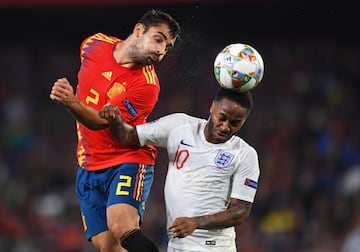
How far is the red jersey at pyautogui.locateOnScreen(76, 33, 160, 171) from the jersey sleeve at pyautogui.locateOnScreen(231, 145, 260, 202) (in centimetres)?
77

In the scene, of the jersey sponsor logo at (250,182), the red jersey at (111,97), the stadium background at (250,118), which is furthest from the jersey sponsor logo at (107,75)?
the stadium background at (250,118)

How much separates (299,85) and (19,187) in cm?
438

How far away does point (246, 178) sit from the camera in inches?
202

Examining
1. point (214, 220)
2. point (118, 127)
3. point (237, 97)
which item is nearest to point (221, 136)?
point (237, 97)

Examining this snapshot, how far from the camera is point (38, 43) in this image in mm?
13531

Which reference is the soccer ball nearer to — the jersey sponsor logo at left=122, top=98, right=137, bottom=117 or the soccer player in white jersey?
the soccer player in white jersey

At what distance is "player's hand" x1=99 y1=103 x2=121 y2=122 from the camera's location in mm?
5078

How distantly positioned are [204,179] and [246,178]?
27cm

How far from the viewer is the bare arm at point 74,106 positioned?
4996mm

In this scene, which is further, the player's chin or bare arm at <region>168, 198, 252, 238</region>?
the player's chin

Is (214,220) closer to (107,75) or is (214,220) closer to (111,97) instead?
(111,97)

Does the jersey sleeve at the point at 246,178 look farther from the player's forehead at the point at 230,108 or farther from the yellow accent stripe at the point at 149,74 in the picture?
the yellow accent stripe at the point at 149,74

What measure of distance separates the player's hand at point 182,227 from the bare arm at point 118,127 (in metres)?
0.81

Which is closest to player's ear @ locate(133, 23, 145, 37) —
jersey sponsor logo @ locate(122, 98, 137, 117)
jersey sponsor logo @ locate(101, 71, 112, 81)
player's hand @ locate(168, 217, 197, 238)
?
jersey sponsor logo @ locate(101, 71, 112, 81)
